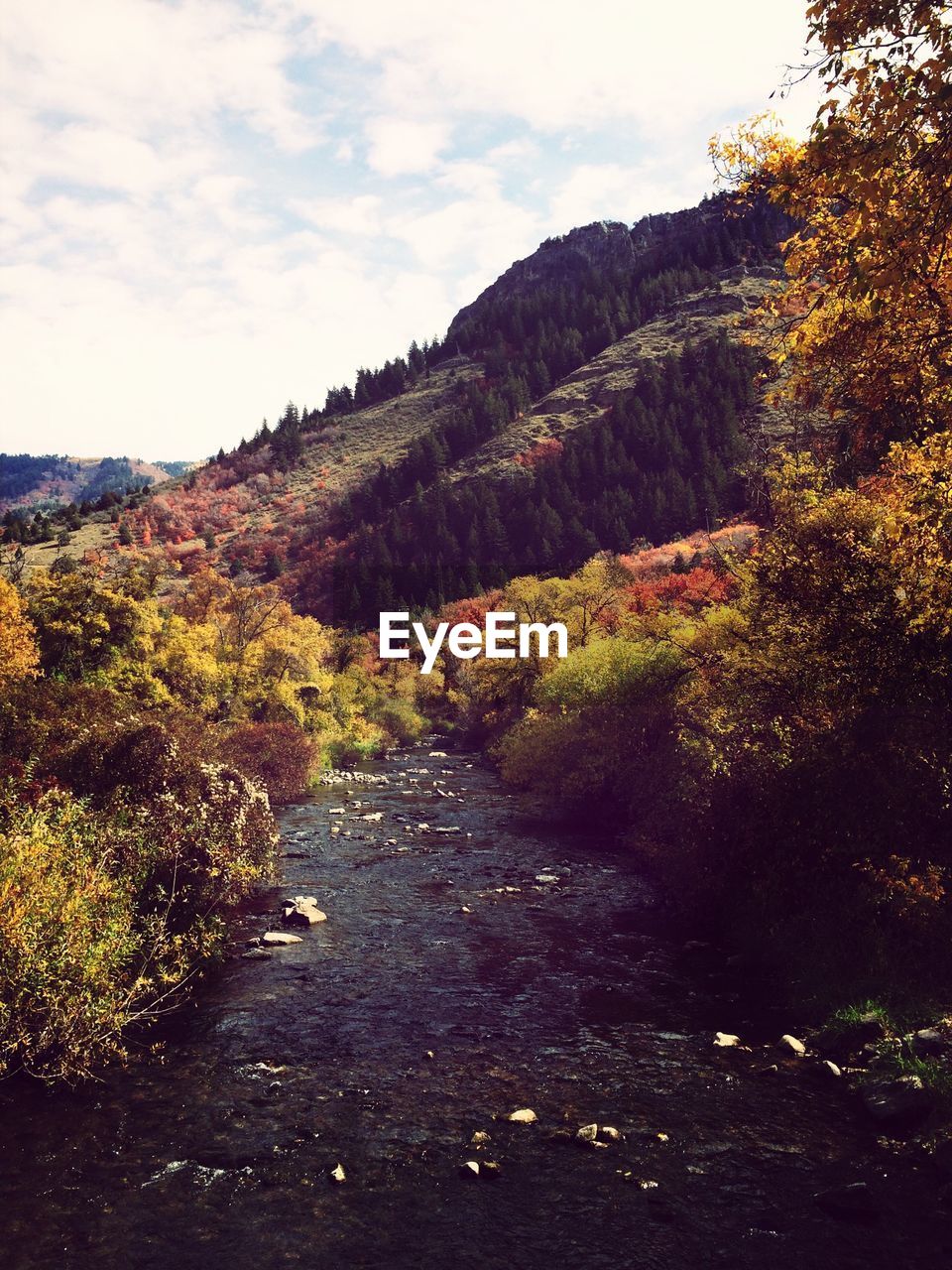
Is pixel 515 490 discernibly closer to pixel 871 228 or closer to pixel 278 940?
pixel 278 940

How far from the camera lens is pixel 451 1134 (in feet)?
37.9

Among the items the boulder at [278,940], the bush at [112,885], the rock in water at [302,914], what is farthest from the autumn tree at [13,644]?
the boulder at [278,940]

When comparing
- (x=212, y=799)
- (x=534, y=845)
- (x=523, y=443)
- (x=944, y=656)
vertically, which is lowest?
(x=534, y=845)

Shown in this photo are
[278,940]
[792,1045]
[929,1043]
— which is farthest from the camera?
[278,940]

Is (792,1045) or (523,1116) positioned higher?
(523,1116)

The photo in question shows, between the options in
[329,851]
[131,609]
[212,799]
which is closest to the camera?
[212,799]

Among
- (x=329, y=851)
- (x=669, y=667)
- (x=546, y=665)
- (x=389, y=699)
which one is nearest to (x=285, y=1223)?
(x=329, y=851)

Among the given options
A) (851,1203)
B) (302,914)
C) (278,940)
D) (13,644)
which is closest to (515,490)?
(13,644)

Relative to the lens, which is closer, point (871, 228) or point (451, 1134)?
point (871, 228)

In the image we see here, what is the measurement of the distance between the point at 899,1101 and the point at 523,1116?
552 centimetres

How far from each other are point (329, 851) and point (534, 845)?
7.76 m

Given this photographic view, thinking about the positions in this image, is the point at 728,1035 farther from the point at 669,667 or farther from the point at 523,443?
the point at 523,443

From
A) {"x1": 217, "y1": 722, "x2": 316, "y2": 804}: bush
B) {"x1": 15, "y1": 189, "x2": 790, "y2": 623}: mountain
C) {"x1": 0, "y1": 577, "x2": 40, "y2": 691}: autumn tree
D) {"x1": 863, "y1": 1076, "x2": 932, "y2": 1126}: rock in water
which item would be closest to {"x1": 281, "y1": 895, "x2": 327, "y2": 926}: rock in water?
{"x1": 863, "y1": 1076, "x2": 932, "y2": 1126}: rock in water

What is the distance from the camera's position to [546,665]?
166 feet
